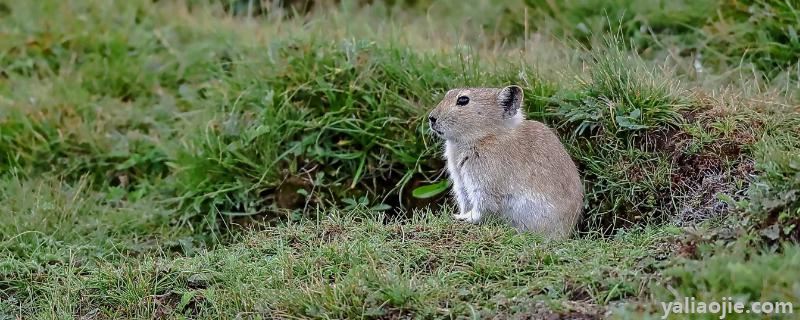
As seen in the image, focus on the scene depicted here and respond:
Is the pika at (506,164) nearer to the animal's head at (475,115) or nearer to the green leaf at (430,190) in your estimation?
the animal's head at (475,115)

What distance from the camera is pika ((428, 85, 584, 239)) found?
6039mm

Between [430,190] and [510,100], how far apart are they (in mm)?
849

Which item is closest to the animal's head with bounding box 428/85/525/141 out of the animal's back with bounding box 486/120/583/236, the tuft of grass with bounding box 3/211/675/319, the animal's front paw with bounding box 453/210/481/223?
the animal's back with bounding box 486/120/583/236

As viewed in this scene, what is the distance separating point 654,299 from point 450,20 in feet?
15.6

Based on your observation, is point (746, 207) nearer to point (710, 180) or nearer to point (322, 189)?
point (710, 180)

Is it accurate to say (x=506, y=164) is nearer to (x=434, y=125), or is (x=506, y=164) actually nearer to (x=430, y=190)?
(x=434, y=125)

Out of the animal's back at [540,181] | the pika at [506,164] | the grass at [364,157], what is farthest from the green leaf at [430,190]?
the animal's back at [540,181]

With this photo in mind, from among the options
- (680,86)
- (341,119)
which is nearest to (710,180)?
(680,86)

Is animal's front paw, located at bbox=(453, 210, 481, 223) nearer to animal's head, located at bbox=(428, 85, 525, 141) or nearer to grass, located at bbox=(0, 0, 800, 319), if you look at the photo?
grass, located at bbox=(0, 0, 800, 319)

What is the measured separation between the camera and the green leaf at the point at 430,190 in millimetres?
6734

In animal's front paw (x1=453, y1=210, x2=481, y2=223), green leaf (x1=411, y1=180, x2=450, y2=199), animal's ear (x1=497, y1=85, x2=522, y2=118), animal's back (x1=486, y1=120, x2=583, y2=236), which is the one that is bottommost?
green leaf (x1=411, y1=180, x2=450, y2=199)

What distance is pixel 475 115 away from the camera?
6.30 meters

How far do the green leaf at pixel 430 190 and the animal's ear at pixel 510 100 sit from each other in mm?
715

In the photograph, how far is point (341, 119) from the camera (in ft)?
23.4
